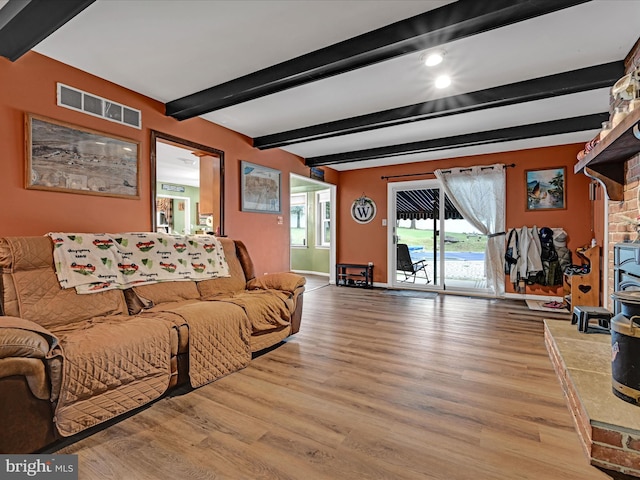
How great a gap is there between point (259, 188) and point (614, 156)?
397 centimetres

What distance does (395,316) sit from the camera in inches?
163

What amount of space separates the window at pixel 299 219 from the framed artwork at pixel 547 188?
5.05 m

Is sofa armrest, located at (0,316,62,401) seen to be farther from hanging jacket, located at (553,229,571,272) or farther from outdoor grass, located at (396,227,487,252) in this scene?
hanging jacket, located at (553,229,571,272)

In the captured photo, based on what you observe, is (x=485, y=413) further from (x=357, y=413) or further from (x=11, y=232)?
(x=11, y=232)

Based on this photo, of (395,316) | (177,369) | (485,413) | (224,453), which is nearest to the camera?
(224,453)

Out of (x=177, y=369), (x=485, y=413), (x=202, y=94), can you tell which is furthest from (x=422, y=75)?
(x=177, y=369)

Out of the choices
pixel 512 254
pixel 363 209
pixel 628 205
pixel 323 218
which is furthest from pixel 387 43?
pixel 323 218

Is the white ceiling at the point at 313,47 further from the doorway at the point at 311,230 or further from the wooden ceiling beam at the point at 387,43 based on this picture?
the doorway at the point at 311,230

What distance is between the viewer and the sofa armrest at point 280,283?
318cm

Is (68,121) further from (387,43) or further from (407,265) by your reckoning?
(407,265)

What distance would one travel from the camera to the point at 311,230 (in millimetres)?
8320

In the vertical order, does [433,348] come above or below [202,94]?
below

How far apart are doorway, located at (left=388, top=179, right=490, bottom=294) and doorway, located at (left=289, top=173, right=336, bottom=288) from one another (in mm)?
1958

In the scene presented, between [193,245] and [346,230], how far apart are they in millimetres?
4167
